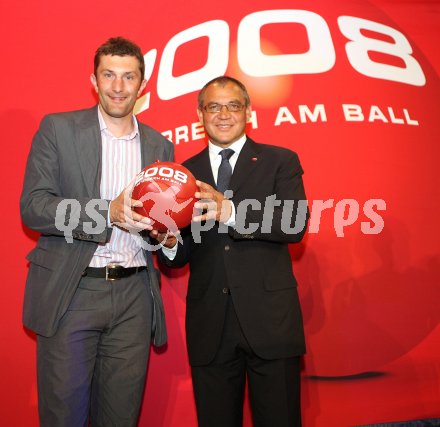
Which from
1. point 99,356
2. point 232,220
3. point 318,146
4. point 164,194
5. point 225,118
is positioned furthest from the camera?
point 318,146

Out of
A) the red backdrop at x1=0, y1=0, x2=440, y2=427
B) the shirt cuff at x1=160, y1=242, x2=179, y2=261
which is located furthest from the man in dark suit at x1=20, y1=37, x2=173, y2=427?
the red backdrop at x1=0, y1=0, x2=440, y2=427

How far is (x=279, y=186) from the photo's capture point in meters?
2.59

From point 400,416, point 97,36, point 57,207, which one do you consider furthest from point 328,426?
point 97,36

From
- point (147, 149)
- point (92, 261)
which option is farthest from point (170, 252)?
point (147, 149)

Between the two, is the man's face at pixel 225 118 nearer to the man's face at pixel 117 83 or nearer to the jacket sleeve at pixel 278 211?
the jacket sleeve at pixel 278 211

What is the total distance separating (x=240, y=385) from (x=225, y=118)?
1.33m

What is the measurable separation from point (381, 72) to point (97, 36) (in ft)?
6.12

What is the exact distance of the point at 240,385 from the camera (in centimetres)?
262

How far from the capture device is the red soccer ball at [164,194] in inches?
84.6

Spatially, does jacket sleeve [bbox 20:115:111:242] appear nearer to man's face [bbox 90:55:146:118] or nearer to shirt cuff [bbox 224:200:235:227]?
man's face [bbox 90:55:146:118]

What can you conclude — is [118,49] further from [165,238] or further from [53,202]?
[165,238]

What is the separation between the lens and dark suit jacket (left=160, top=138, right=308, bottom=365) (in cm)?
245

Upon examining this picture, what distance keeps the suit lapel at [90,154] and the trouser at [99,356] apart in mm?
436

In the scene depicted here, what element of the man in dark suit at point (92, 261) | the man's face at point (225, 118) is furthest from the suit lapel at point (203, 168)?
the man in dark suit at point (92, 261)
